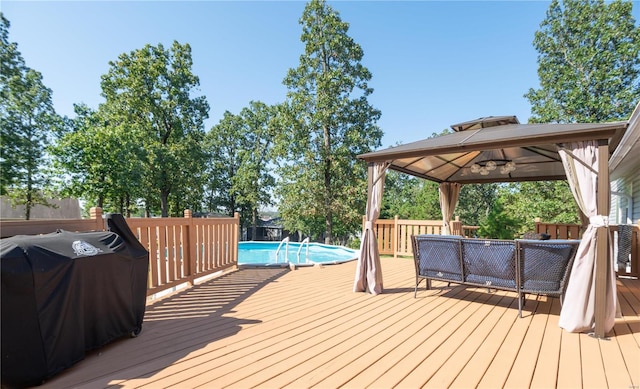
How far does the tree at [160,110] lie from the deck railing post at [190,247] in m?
13.8

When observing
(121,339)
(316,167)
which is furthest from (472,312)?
(316,167)

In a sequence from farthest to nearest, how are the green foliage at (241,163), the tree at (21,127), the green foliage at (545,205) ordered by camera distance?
the green foliage at (241,163)
the green foliage at (545,205)
the tree at (21,127)

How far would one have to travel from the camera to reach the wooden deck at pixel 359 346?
193 centimetres

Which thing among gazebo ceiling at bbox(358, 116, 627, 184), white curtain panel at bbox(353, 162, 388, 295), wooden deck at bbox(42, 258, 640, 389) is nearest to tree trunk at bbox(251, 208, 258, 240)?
gazebo ceiling at bbox(358, 116, 627, 184)

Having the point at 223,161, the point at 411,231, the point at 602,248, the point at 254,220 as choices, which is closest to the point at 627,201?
the point at 411,231

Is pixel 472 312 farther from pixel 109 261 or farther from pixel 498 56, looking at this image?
pixel 498 56

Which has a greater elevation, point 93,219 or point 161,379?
point 93,219

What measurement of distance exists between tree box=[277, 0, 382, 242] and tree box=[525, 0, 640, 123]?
7817mm

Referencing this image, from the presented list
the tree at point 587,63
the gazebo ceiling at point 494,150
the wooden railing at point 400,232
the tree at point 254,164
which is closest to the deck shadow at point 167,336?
the gazebo ceiling at point 494,150

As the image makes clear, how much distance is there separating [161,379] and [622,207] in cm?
1180

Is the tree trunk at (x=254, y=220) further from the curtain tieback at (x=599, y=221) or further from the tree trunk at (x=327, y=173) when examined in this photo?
the curtain tieback at (x=599, y=221)

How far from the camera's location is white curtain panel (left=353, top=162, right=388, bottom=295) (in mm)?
4152

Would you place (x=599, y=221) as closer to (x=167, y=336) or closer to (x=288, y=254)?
(x=167, y=336)

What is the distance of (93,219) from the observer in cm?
299
